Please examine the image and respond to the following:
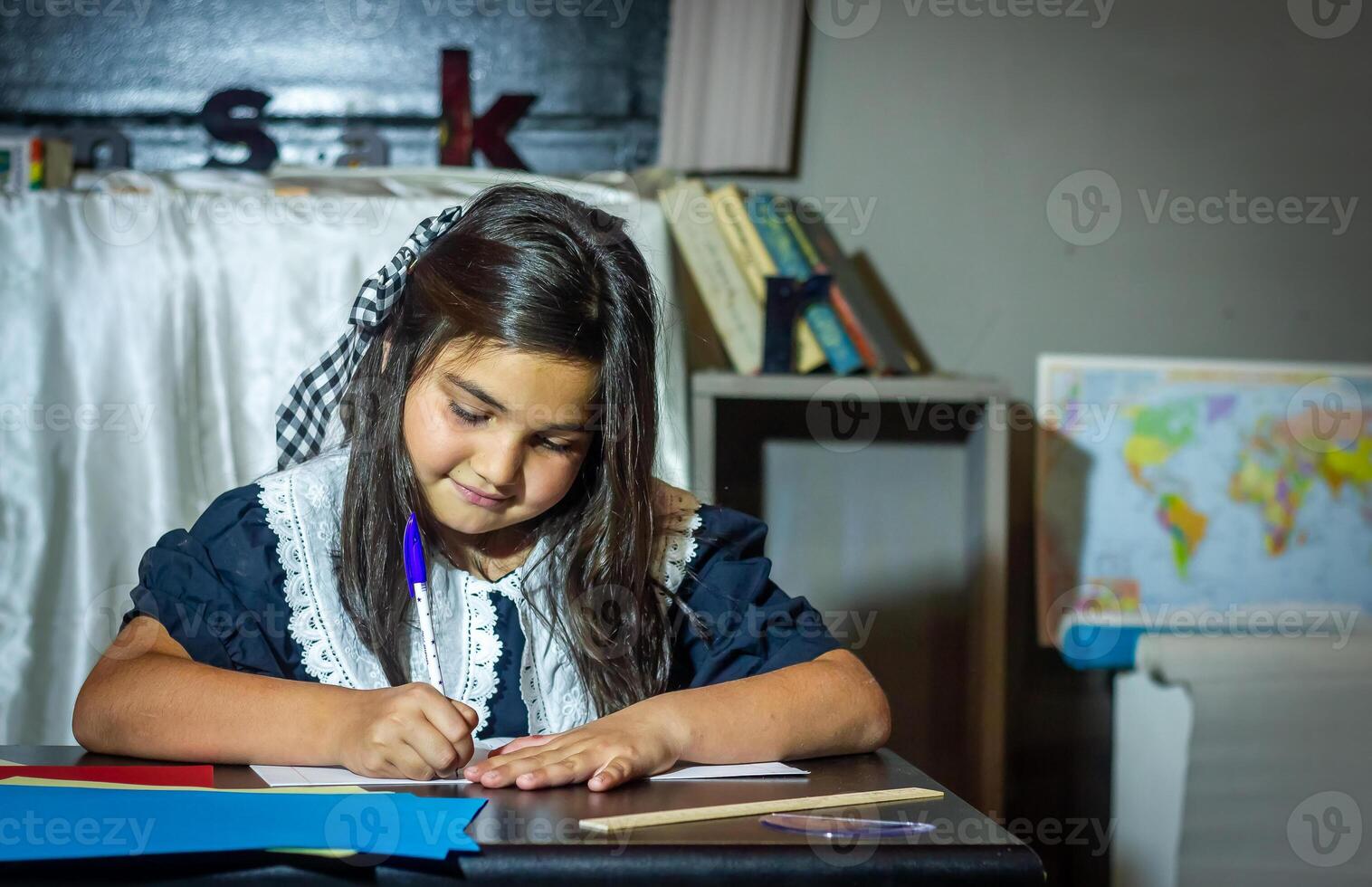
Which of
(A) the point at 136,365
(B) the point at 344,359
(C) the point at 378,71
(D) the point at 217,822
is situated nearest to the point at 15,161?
(A) the point at 136,365

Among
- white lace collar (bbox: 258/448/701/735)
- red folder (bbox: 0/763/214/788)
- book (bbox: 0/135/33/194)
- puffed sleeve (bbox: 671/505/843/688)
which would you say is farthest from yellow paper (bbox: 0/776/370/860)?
book (bbox: 0/135/33/194)

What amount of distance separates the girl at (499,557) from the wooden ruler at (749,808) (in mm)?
138

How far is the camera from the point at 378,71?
2.03 meters

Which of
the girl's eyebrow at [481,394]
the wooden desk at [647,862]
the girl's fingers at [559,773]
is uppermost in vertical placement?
the girl's eyebrow at [481,394]

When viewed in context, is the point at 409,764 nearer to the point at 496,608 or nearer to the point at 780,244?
the point at 496,608

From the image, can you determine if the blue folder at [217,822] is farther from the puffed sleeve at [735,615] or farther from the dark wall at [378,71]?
the dark wall at [378,71]

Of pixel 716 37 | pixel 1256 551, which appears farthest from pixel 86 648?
pixel 1256 551

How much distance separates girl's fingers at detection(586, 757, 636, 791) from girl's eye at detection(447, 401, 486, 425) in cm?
32

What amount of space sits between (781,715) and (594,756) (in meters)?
0.16

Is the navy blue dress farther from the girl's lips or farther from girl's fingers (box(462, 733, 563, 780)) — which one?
girl's fingers (box(462, 733, 563, 780))

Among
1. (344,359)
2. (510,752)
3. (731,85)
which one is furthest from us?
(731,85)

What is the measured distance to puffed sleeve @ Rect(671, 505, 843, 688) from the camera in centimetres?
99

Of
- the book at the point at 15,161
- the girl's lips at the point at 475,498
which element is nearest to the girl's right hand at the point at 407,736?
the girl's lips at the point at 475,498

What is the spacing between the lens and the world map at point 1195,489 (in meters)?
2.00
